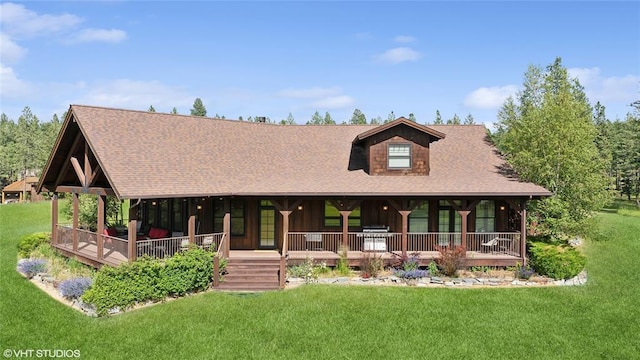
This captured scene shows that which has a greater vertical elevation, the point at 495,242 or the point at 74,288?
the point at 495,242

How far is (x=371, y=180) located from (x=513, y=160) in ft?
24.2

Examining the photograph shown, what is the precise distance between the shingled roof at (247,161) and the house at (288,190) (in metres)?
0.07

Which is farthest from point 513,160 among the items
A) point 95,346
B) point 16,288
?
point 16,288

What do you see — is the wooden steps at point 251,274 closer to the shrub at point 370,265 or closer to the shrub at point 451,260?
the shrub at point 370,265

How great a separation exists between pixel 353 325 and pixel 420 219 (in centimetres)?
858

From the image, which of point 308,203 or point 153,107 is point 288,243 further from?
point 153,107

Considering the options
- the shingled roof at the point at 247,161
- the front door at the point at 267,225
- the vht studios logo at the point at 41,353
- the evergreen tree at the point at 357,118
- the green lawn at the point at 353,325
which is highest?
the evergreen tree at the point at 357,118

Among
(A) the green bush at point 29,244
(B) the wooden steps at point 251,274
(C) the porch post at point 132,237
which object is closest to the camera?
(C) the porch post at point 132,237

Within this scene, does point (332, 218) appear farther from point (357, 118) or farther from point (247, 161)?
point (357, 118)

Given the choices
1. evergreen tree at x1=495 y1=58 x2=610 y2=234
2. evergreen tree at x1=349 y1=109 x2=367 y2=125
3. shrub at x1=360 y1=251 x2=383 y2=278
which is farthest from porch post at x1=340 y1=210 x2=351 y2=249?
evergreen tree at x1=349 y1=109 x2=367 y2=125

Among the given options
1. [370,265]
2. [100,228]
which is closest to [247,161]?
[100,228]

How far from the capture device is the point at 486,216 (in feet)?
62.9

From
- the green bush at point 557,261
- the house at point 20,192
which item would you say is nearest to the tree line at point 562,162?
the green bush at point 557,261

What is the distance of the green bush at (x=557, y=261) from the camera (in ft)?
50.9
